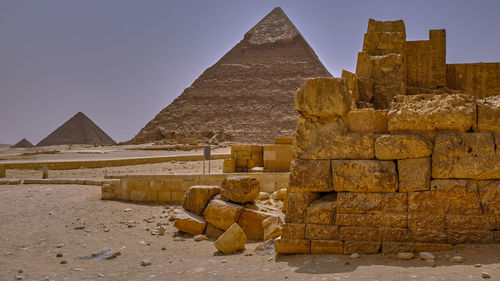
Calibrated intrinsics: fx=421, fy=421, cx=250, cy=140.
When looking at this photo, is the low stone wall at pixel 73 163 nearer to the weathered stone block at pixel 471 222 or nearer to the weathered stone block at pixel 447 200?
the weathered stone block at pixel 447 200

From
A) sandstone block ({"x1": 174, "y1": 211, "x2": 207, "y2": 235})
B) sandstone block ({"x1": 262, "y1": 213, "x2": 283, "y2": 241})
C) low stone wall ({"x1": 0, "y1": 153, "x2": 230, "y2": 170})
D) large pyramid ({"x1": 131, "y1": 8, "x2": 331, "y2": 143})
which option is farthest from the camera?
large pyramid ({"x1": 131, "y1": 8, "x2": 331, "y2": 143})

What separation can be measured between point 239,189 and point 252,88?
8990cm

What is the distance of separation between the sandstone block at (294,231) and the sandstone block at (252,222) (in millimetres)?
1563

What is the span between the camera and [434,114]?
3688 mm

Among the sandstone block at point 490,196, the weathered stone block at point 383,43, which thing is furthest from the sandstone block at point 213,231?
the weathered stone block at point 383,43

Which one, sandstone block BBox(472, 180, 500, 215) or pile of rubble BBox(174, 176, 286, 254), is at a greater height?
sandstone block BBox(472, 180, 500, 215)

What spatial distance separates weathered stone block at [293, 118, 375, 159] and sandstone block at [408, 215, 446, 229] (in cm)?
63

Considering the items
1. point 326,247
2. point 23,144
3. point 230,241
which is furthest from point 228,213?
point 23,144

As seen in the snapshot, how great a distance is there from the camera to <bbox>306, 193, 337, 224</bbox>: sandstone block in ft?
12.1

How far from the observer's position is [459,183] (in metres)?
3.54

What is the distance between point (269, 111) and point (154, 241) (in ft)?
271

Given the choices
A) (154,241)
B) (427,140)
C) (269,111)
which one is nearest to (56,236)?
(154,241)

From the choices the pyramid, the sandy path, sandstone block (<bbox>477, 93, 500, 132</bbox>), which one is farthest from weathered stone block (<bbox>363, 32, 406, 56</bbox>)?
the pyramid

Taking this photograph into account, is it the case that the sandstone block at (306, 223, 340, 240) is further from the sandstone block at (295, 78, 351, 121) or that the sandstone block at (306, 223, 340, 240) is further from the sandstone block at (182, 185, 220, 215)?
the sandstone block at (182, 185, 220, 215)
